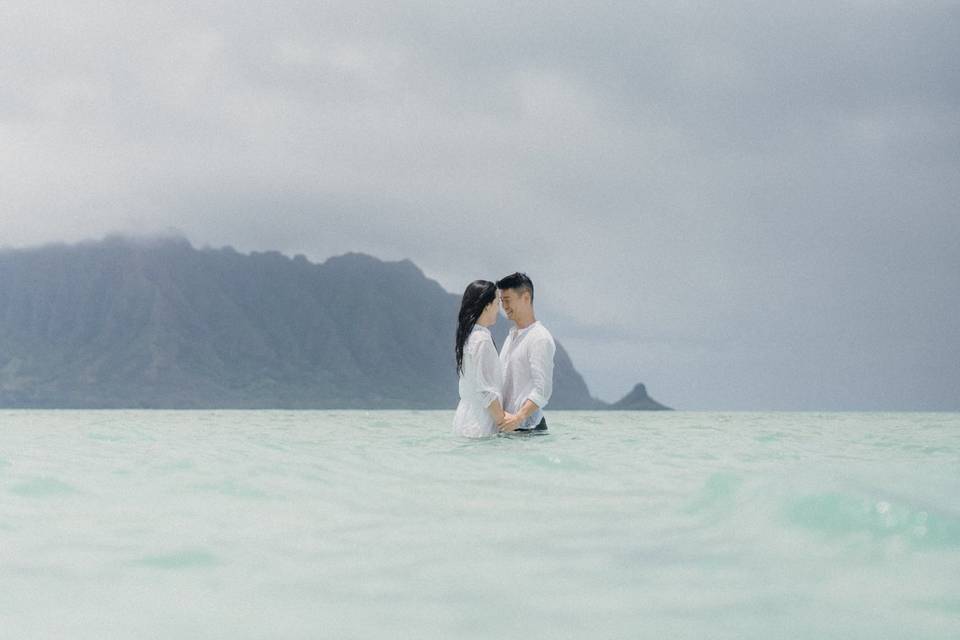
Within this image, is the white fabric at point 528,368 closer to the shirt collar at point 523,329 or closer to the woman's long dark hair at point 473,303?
the shirt collar at point 523,329

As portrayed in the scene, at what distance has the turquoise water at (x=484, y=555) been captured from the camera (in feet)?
8.63

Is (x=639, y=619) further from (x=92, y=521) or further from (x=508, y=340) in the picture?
(x=508, y=340)

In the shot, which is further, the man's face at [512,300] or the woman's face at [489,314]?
the man's face at [512,300]

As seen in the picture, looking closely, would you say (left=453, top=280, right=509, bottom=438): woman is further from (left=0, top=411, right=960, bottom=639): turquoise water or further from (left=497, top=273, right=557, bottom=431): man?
(left=0, top=411, right=960, bottom=639): turquoise water

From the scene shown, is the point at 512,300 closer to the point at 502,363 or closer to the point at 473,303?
the point at 473,303

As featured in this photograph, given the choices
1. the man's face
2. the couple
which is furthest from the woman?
the man's face

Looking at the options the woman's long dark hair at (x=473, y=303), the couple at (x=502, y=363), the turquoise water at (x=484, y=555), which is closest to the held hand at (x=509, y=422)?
the couple at (x=502, y=363)

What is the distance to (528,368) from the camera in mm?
8609

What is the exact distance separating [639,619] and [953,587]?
45.4 inches

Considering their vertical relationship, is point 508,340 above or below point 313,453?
above

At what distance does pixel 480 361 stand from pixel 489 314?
452 millimetres

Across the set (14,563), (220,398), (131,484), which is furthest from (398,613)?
(220,398)

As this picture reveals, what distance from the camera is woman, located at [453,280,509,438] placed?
802 cm

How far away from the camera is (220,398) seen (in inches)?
7500
